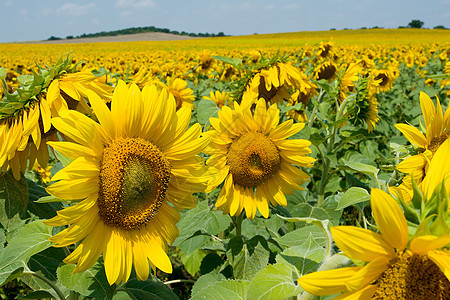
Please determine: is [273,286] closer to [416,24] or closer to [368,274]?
[368,274]

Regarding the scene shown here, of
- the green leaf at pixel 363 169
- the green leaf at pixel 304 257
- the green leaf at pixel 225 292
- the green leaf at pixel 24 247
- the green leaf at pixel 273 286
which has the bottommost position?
the green leaf at pixel 24 247

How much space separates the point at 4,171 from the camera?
123 centimetres

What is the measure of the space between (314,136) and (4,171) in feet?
5.98

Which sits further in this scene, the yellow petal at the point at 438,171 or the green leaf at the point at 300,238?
the green leaf at the point at 300,238

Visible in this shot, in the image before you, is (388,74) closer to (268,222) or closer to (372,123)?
(372,123)

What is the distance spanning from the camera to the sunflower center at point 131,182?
106cm

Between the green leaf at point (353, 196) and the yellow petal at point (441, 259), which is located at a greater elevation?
the yellow petal at point (441, 259)

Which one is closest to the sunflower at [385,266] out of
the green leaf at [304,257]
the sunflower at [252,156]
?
the green leaf at [304,257]

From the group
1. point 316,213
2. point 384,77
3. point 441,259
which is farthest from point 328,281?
point 384,77

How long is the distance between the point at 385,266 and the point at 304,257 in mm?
318

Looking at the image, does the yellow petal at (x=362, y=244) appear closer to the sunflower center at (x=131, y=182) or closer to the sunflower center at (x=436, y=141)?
the sunflower center at (x=131, y=182)

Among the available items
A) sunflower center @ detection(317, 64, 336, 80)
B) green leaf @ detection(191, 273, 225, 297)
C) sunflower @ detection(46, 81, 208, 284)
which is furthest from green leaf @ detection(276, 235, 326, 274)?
sunflower center @ detection(317, 64, 336, 80)

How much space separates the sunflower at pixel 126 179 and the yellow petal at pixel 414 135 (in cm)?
69

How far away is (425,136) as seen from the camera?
4.38 ft
